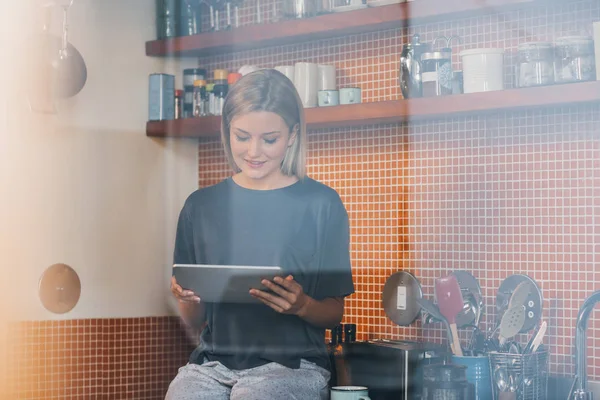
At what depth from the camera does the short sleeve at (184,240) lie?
1.39 m

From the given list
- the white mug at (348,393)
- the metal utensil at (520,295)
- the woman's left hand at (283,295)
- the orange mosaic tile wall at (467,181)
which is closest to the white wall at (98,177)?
the orange mosaic tile wall at (467,181)

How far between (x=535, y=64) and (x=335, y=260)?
404 millimetres

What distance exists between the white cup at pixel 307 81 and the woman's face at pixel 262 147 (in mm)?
95

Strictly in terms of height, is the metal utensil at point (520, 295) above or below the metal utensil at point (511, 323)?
above

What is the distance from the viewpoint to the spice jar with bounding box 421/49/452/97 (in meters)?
1.37

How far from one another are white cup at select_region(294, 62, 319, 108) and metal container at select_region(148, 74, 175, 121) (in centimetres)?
21

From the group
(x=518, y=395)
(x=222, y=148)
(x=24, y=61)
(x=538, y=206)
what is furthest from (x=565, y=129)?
(x=24, y=61)

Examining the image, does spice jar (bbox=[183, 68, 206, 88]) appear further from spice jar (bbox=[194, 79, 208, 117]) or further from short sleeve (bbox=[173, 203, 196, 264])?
short sleeve (bbox=[173, 203, 196, 264])

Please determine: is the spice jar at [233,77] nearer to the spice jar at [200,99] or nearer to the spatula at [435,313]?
the spice jar at [200,99]

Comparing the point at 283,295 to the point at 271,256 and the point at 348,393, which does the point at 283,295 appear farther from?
the point at 348,393

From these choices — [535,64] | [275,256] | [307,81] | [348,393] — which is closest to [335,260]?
[275,256]

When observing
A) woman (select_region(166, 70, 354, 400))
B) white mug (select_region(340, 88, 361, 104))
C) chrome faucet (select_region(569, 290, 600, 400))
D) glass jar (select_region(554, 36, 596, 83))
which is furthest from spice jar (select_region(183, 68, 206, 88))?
chrome faucet (select_region(569, 290, 600, 400))

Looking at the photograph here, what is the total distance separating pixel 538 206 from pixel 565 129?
0.11m

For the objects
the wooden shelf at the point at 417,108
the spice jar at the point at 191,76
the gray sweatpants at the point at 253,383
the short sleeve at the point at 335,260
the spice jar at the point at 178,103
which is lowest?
the gray sweatpants at the point at 253,383
